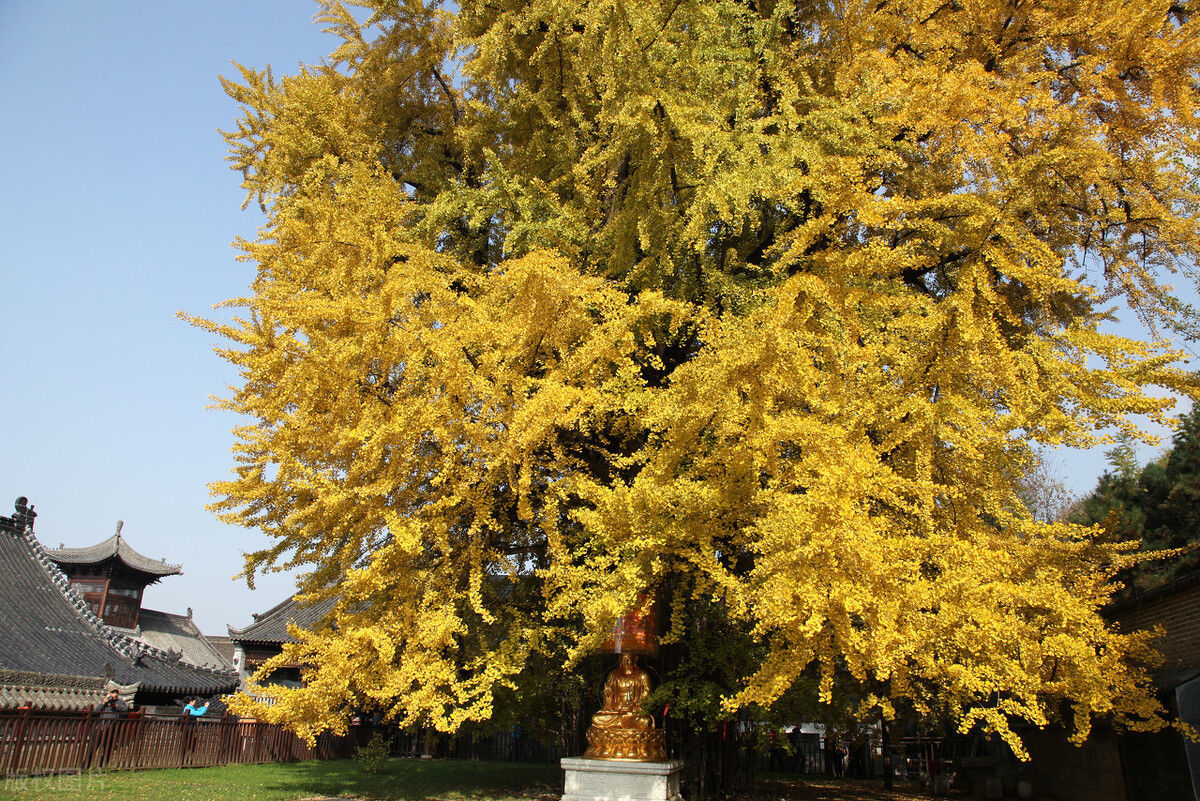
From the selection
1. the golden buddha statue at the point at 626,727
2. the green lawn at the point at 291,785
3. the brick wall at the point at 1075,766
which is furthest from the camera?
the brick wall at the point at 1075,766

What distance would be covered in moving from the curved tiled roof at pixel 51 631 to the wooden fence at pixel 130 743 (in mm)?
2334

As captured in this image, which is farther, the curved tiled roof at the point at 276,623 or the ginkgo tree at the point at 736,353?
the curved tiled roof at the point at 276,623

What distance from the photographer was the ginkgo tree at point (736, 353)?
5789 millimetres

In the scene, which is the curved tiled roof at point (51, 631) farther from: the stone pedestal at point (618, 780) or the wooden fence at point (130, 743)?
the stone pedestal at point (618, 780)

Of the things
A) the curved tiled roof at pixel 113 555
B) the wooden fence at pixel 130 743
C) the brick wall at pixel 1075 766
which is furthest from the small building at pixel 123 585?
the brick wall at pixel 1075 766

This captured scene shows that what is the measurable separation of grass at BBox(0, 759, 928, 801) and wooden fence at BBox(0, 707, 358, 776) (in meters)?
0.30

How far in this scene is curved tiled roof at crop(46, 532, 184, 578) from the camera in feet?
74.3

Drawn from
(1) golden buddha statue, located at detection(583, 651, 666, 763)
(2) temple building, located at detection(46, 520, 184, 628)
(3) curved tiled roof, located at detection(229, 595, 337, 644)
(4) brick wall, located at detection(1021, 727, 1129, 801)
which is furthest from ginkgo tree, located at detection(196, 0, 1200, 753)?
(2) temple building, located at detection(46, 520, 184, 628)

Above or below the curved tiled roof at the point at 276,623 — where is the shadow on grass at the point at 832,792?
below

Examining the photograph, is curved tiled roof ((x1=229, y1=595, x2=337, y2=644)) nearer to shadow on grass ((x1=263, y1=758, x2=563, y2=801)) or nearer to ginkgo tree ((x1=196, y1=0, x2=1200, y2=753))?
shadow on grass ((x1=263, y1=758, x2=563, y2=801))

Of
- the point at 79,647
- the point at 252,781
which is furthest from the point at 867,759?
the point at 79,647

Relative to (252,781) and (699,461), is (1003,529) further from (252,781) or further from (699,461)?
(252,781)

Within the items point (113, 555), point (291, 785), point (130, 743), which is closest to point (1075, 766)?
point (291, 785)

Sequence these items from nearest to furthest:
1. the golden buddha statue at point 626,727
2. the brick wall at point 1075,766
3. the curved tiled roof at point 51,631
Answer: the golden buddha statue at point 626,727 → the brick wall at point 1075,766 → the curved tiled roof at point 51,631
